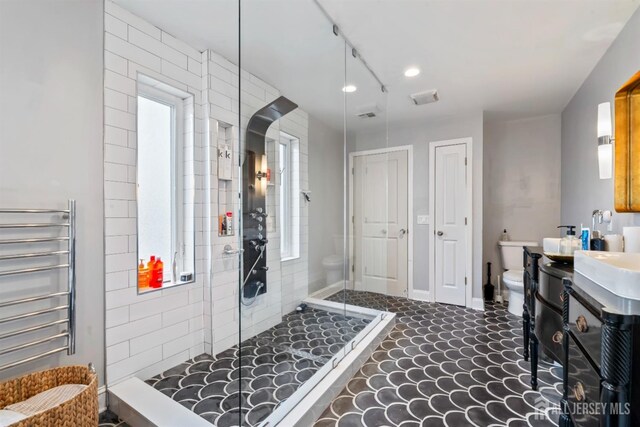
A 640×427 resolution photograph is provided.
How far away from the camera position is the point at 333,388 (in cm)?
183

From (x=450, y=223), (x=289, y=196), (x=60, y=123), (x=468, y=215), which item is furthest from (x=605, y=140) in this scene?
(x=60, y=123)

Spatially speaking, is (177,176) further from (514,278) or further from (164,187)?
(514,278)

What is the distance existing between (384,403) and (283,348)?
773 mm

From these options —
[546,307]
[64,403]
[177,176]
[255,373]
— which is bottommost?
[255,373]

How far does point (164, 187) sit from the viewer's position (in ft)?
7.57

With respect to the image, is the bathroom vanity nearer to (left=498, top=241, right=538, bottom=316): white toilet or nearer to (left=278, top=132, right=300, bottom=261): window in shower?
(left=278, top=132, right=300, bottom=261): window in shower

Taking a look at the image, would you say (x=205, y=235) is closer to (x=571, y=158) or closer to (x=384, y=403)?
(x=384, y=403)

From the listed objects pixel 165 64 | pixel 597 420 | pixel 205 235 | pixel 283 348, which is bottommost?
pixel 283 348

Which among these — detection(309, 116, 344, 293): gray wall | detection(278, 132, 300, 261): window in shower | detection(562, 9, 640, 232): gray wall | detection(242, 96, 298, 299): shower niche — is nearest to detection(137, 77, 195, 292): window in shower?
detection(242, 96, 298, 299): shower niche

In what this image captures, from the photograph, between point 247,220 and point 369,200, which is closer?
point 247,220

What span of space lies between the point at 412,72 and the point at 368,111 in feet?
2.22

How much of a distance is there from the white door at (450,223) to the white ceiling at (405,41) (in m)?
0.87

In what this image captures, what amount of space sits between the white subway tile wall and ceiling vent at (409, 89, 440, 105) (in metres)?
1.27

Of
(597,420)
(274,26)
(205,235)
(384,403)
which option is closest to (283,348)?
(384,403)
